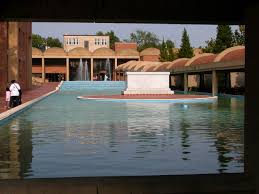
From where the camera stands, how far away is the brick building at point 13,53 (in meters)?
41.3

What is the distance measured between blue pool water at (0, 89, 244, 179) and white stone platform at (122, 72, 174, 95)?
23834mm

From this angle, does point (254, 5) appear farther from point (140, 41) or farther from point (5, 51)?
point (140, 41)

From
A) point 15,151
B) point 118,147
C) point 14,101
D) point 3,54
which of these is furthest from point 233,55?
point 15,151

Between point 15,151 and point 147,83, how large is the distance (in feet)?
109

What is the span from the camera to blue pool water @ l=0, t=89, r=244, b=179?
34.3 feet

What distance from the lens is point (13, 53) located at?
46219mm

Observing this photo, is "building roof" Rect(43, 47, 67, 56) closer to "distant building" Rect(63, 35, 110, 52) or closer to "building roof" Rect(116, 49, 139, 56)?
"building roof" Rect(116, 49, 139, 56)

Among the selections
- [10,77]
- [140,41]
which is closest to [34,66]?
[10,77]

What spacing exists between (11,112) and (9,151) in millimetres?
10534

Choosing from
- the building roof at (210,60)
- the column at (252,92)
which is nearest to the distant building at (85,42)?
the building roof at (210,60)

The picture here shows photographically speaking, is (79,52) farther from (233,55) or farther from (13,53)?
(233,55)

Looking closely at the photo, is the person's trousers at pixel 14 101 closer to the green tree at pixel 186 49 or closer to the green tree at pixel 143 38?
the green tree at pixel 186 49

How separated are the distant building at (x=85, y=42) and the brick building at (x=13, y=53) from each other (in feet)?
201

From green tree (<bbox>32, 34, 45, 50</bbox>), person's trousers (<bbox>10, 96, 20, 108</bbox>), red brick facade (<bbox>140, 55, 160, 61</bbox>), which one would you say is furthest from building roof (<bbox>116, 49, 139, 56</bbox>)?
person's trousers (<bbox>10, 96, 20, 108</bbox>)
